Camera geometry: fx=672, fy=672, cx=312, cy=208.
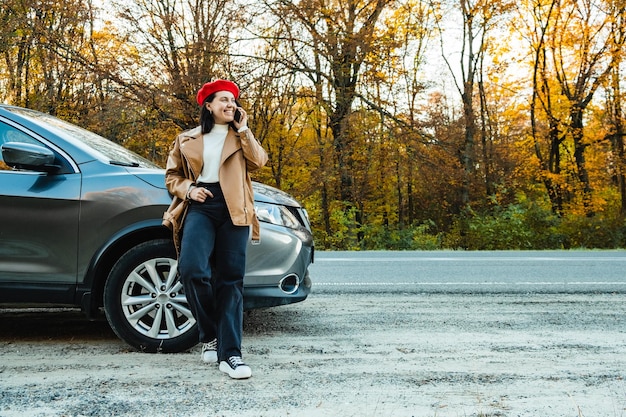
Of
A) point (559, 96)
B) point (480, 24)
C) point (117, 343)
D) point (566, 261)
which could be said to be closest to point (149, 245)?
point (117, 343)

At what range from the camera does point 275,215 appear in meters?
4.78

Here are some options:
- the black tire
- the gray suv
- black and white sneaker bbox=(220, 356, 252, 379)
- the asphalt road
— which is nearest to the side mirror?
the gray suv

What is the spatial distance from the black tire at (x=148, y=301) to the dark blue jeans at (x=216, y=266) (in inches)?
15.0

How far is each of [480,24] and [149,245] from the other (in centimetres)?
2197

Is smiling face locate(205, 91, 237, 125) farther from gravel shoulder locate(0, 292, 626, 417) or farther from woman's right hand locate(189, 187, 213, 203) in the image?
gravel shoulder locate(0, 292, 626, 417)

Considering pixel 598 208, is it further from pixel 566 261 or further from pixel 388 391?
pixel 388 391

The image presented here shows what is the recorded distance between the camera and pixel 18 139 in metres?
4.65

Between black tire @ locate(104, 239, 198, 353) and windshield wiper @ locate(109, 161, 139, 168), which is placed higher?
windshield wiper @ locate(109, 161, 139, 168)

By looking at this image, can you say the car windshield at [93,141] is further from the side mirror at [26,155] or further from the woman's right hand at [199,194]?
the woman's right hand at [199,194]

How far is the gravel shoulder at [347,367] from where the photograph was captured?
132 inches

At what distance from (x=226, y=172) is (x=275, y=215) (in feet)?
2.97

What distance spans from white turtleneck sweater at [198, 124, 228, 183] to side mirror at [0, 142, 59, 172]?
1.14 metres

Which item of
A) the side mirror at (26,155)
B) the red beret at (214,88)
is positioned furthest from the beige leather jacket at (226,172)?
the side mirror at (26,155)

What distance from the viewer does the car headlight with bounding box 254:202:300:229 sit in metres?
4.71
